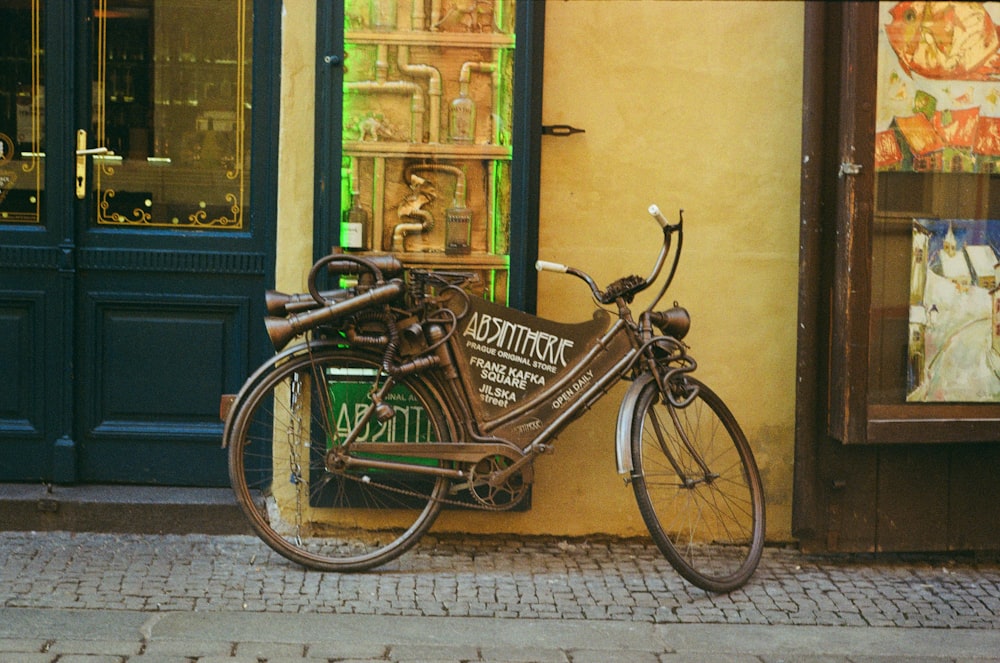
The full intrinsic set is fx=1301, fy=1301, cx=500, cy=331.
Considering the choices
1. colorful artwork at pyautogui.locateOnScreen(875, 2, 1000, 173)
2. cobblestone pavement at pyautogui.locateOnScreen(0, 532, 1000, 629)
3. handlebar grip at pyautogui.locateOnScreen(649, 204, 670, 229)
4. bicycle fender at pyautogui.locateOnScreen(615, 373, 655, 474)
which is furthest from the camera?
colorful artwork at pyautogui.locateOnScreen(875, 2, 1000, 173)

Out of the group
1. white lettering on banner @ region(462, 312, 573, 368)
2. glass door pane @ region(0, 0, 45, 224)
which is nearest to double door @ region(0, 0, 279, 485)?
glass door pane @ region(0, 0, 45, 224)

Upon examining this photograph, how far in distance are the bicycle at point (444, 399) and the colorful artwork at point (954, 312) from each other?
850mm

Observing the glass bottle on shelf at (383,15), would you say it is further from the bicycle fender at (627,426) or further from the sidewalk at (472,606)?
the sidewalk at (472,606)

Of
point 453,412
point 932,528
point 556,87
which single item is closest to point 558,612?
point 453,412

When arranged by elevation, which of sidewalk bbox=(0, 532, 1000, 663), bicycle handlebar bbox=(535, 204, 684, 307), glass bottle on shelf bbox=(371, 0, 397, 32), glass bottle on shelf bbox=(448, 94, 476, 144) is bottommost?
sidewalk bbox=(0, 532, 1000, 663)

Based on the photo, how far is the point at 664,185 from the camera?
17.6 feet

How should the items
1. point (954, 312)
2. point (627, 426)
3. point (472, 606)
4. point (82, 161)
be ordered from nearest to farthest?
point (472, 606) → point (627, 426) → point (954, 312) → point (82, 161)

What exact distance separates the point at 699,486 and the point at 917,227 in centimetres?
139

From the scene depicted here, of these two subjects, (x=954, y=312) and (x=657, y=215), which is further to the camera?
(x=954, y=312)

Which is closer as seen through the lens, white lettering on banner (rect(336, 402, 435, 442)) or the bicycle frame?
the bicycle frame

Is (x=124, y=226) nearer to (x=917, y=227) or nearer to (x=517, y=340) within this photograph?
(x=517, y=340)

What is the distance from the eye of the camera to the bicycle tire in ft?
16.3

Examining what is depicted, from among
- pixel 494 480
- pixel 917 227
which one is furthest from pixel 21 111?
pixel 917 227

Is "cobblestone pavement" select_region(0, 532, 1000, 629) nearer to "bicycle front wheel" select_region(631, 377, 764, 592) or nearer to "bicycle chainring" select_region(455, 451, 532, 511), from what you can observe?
"bicycle front wheel" select_region(631, 377, 764, 592)
